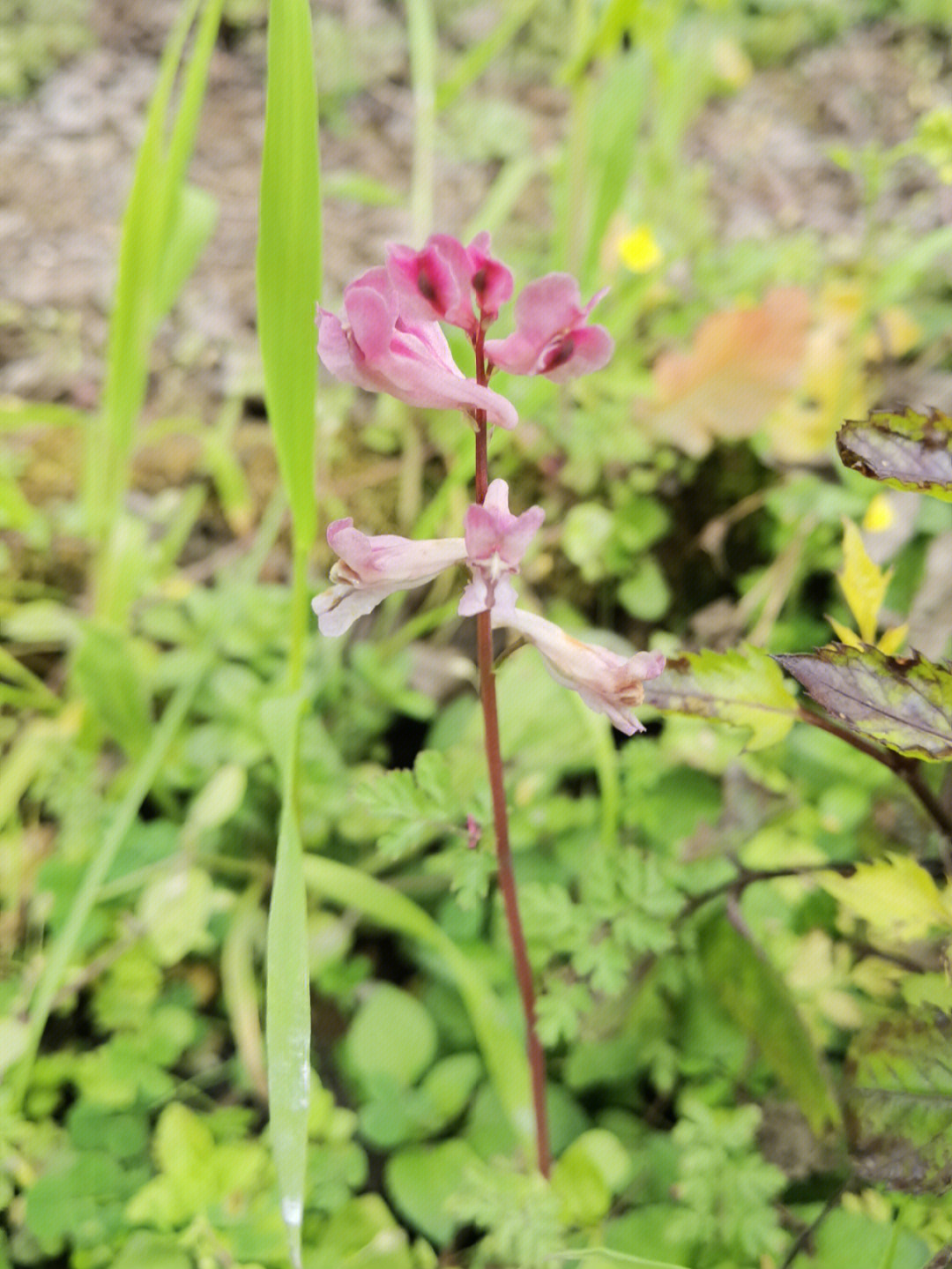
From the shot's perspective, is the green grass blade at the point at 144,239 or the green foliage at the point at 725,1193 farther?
the green grass blade at the point at 144,239

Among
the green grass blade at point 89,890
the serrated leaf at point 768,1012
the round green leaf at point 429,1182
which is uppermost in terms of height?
the serrated leaf at point 768,1012

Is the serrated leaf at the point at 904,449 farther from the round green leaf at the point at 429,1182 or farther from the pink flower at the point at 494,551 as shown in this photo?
the round green leaf at the point at 429,1182

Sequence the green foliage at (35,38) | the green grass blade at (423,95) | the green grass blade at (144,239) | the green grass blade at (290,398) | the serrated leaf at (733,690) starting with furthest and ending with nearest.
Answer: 1. the green foliage at (35,38)
2. the green grass blade at (423,95)
3. the green grass blade at (144,239)
4. the serrated leaf at (733,690)
5. the green grass blade at (290,398)

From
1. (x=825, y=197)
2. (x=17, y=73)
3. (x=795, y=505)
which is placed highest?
(x=825, y=197)

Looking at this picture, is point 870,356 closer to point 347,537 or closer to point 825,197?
point 825,197

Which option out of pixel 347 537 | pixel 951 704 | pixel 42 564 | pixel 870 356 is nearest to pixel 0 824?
pixel 42 564

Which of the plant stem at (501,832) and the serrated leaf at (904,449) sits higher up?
the serrated leaf at (904,449)

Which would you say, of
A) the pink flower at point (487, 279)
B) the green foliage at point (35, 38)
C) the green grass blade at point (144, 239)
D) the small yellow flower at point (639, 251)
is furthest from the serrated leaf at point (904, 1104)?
the green foliage at point (35, 38)
